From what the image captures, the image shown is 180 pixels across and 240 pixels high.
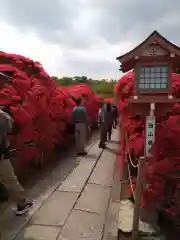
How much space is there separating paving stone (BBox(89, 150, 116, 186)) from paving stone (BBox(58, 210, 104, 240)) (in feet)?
5.62

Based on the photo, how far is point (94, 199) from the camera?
5387 mm

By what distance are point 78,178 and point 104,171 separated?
37.1 inches

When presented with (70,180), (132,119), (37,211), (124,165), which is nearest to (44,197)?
(37,211)

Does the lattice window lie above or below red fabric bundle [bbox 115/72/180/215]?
above

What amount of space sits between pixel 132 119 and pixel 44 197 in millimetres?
2502

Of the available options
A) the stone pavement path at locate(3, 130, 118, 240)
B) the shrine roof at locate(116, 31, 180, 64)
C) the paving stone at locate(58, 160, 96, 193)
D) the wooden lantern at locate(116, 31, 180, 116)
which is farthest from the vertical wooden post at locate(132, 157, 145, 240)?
the paving stone at locate(58, 160, 96, 193)

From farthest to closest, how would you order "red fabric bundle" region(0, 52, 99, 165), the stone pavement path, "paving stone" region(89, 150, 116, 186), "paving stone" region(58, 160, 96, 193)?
1. "paving stone" region(89, 150, 116, 186)
2. "paving stone" region(58, 160, 96, 193)
3. "red fabric bundle" region(0, 52, 99, 165)
4. the stone pavement path

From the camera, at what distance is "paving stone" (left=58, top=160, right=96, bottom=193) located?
590 centimetres

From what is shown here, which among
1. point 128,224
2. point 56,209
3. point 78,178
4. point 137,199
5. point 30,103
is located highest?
point 30,103

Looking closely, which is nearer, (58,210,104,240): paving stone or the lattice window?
(58,210,104,240): paving stone

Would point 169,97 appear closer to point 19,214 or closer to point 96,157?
point 19,214

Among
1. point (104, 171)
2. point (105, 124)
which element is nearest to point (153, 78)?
point (104, 171)

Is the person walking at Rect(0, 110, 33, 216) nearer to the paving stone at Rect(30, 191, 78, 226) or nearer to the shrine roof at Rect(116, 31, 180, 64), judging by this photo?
the paving stone at Rect(30, 191, 78, 226)

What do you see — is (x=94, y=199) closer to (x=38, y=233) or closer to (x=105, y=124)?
Result: (x=38, y=233)
